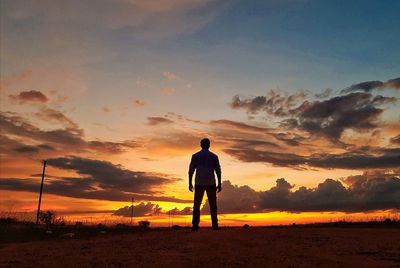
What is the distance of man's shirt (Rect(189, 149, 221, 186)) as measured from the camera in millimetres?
17078

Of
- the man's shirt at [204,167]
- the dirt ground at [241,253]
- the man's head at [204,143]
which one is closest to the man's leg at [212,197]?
the man's shirt at [204,167]

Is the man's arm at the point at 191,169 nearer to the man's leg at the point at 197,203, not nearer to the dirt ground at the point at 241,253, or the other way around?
the man's leg at the point at 197,203

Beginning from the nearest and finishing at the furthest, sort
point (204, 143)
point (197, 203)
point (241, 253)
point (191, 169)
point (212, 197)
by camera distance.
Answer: point (241, 253) → point (197, 203) → point (212, 197) → point (191, 169) → point (204, 143)

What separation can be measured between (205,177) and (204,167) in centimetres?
38

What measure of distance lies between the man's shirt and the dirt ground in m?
3.67

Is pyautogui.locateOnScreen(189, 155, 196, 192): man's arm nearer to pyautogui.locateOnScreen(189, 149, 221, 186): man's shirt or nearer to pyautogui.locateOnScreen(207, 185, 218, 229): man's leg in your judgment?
pyautogui.locateOnScreen(189, 149, 221, 186): man's shirt

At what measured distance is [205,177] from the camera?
17.1 m

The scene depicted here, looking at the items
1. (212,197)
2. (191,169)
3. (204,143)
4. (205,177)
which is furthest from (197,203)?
(204,143)

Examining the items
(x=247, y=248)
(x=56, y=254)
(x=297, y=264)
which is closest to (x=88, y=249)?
(x=56, y=254)

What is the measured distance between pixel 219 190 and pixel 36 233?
41.0 ft

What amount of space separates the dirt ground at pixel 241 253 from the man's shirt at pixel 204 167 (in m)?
3.67

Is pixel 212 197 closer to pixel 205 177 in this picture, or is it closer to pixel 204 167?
pixel 205 177

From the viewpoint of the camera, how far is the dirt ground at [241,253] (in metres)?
8.88

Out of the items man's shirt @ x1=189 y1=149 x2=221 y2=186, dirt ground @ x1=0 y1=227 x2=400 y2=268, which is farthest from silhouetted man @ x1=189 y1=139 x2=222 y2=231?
dirt ground @ x1=0 y1=227 x2=400 y2=268
